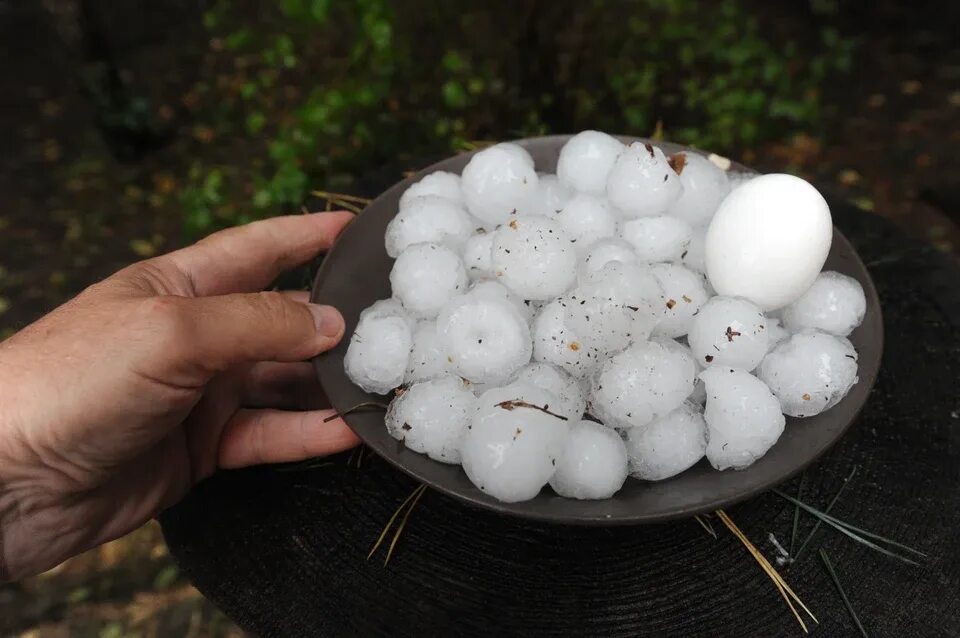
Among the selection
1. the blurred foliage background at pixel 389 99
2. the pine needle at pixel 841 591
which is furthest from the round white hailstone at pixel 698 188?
the blurred foliage background at pixel 389 99

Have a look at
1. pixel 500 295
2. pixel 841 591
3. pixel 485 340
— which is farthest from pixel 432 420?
pixel 841 591

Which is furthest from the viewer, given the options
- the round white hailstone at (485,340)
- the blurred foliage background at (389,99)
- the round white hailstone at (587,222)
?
the blurred foliage background at (389,99)

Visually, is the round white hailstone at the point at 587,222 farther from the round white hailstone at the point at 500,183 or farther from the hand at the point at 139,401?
the hand at the point at 139,401

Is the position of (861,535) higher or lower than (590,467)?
lower

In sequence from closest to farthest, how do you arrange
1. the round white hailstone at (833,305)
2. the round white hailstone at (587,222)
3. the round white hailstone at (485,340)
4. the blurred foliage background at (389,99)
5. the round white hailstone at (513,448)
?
the round white hailstone at (513,448)
the round white hailstone at (485,340)
the round white hailstone at (833,305)
the round white hailstone at (587,222)
the blurred foliage background at (389,99)

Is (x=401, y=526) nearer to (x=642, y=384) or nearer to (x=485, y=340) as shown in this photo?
(x=485, y=340)

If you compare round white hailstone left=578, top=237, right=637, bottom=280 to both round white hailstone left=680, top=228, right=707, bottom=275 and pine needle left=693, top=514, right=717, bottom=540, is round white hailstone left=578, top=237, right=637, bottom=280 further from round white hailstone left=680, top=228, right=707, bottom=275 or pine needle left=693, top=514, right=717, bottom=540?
pine needle left=693, top=514, right=717, bottom=540

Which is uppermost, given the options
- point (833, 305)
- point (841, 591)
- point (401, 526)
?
point (833, 305)

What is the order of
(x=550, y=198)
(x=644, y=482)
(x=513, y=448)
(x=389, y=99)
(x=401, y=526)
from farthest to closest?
(x=389, y=99), (x=550, y=198), (x=401, y=526), (x=644, y=482), (x=513, y=448)
